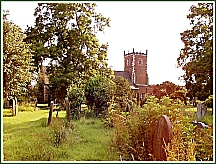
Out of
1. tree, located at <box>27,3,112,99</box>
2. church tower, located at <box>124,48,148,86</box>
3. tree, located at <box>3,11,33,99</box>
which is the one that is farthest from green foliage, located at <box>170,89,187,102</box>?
tree, located at <box>3,11,33,99</box>

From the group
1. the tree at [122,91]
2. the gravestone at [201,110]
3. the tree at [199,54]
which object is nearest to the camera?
the tree at [199,54]

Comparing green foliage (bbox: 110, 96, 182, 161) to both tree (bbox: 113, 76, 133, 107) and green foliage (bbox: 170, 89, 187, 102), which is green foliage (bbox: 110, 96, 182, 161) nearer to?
green foliage (bbox: 170, 89, 187, 102)

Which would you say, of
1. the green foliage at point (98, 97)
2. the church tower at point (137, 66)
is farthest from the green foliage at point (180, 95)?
the green foliage at point (98, 97)

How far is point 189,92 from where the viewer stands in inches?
83.5

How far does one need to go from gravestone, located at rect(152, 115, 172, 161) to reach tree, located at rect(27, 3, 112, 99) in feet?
2.50

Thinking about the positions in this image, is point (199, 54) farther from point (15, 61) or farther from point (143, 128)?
point (15, 61)

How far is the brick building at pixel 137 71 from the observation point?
89.7 inches

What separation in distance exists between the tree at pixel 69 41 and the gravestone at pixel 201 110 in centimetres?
79

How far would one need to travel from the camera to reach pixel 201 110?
2.13 metres

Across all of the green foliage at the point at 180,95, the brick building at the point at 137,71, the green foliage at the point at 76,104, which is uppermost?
the brick building at the point at 137,71

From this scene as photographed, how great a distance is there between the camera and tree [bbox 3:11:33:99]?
6.54 feet

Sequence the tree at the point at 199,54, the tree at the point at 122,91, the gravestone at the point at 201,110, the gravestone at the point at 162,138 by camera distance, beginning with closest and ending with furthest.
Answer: the gravestone at the point at 162,138, the tree at the point at 199,54, the gravestone at the point at 201,110, the tree at the point at 122,91

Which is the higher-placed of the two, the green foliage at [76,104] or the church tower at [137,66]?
the church tower at [137,66]

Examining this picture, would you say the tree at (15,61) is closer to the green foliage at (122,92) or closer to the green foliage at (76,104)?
the green foliage at (122,92)
